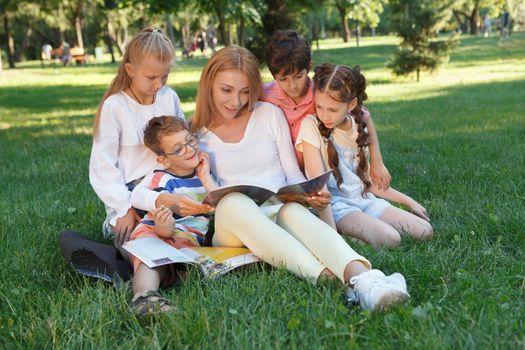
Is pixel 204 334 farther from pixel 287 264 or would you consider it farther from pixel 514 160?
pixel 514 160

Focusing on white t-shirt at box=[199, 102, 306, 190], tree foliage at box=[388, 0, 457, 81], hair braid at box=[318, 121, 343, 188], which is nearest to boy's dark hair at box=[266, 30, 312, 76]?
white t-shirt at box=[199, 102, 306, 190]

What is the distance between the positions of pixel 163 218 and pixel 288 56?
47.3 inches

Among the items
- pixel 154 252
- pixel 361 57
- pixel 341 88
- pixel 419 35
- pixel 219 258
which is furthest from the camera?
pixel 361 57

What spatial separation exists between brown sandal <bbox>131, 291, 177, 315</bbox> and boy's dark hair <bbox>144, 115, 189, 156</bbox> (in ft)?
3.58

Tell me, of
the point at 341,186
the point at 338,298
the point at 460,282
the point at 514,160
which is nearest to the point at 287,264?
the point at 338,298

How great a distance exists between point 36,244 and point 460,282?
7.95 ft

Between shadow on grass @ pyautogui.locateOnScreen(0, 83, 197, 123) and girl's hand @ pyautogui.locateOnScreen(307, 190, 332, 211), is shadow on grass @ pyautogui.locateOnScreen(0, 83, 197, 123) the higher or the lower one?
the higher one

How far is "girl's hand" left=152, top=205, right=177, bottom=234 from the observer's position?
3.24 metres

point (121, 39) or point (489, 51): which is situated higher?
point (121, 39)

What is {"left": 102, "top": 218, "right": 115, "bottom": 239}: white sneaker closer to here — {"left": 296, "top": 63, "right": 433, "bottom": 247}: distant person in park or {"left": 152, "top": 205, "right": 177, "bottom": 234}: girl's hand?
{"left": 152, "top": 205, "right": 177, "bottom": 234}: girl's hand

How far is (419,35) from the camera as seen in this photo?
15203 millimetres

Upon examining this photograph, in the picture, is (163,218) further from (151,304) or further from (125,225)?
(151,304)

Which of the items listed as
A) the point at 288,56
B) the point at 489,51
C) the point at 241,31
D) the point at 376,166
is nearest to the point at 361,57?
the point at 489,51

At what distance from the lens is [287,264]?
9.91 ft
